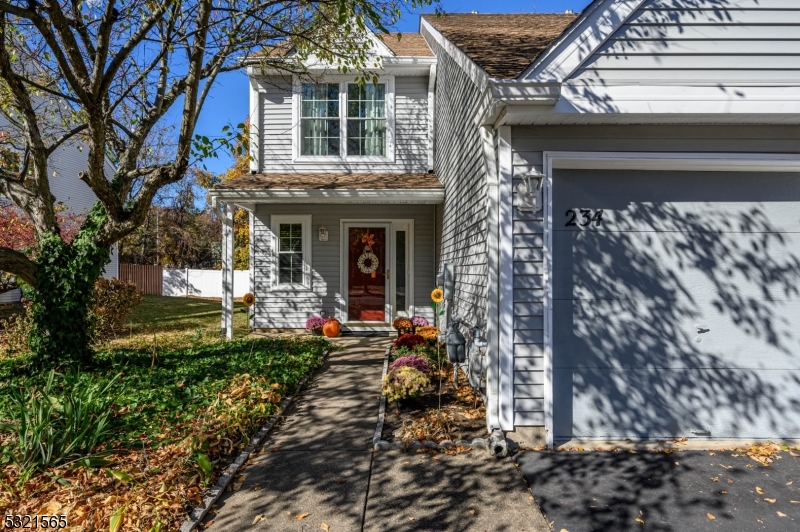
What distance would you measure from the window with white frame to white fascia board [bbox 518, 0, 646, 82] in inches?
262

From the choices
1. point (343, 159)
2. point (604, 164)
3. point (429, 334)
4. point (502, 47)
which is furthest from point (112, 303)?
point (604, 164)

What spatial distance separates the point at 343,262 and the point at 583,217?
6131 mm

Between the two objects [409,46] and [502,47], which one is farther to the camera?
[409,46]

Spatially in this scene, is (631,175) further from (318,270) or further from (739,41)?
(318,270)

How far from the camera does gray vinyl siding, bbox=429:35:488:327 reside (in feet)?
15.6

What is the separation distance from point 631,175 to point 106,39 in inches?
224

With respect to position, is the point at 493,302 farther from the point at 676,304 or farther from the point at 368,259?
the point at 368,259

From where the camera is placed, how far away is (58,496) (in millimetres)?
2977

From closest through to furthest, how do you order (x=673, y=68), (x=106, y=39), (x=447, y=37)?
(x=673, y=68), (x=106, y=39), (x=447, y=37)

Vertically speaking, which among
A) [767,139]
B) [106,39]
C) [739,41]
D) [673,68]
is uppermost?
[106,39]

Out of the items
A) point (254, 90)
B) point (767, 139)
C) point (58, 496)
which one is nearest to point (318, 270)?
point (254, 90)

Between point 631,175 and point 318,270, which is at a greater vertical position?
point 631,175

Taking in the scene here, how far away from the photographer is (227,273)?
8656 mm

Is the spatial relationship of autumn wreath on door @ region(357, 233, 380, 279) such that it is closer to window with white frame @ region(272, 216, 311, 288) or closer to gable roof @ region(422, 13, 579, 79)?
window with white frame @ region(272, 216, 311, 288)
